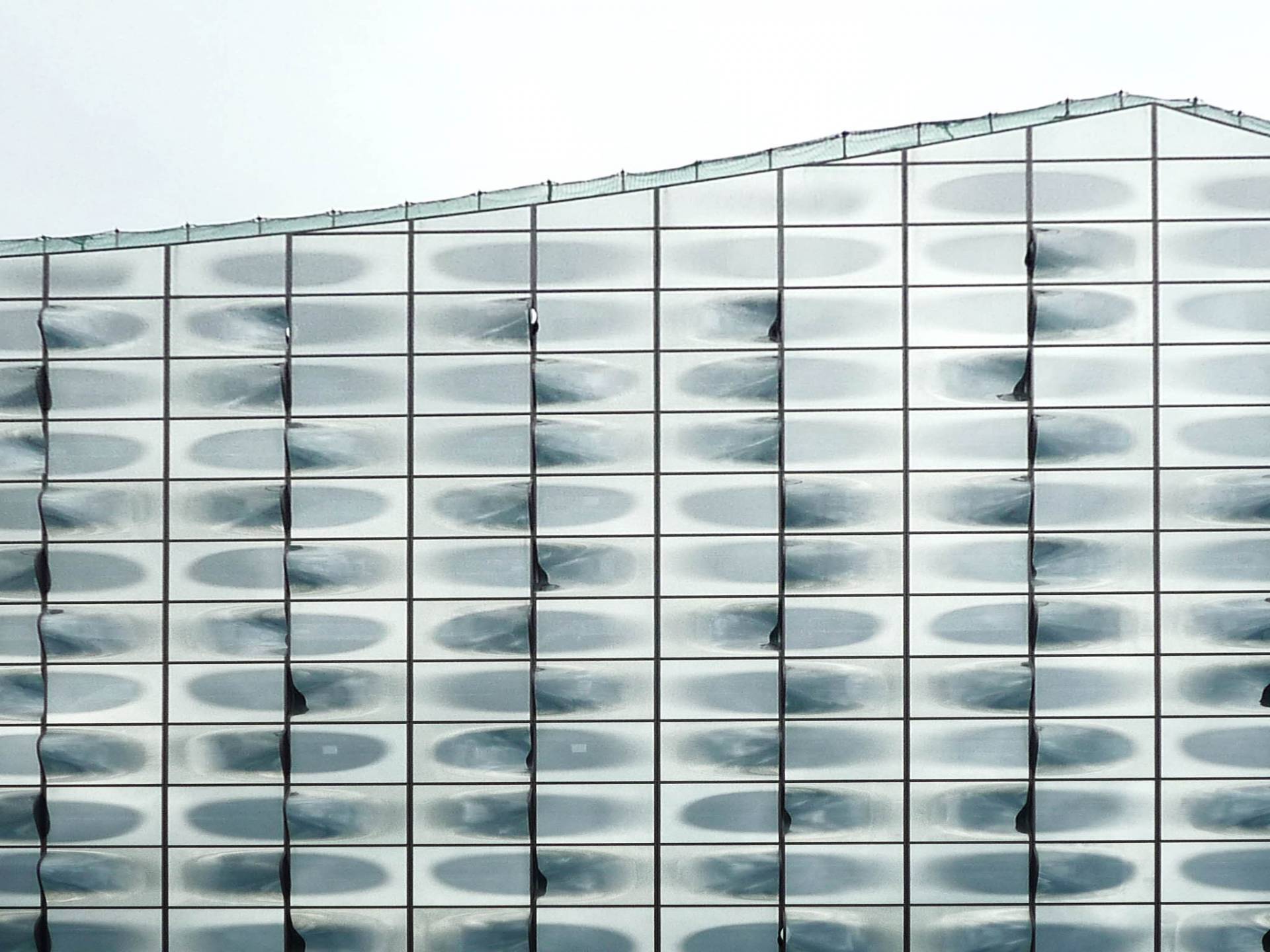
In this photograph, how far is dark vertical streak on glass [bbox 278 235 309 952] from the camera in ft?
50.8

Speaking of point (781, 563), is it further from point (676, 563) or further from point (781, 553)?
point (676, 563)

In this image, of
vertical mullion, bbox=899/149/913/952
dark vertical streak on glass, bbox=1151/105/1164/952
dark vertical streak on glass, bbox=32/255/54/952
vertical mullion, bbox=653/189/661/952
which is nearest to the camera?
dark vertical streak on glass, bbox=1151/105/1164/952

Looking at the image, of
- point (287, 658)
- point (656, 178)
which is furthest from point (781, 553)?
point (287, 658)

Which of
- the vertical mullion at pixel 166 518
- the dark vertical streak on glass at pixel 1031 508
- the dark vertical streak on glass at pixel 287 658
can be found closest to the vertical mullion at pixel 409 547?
the dark vertical streak on glass at pixel 287 658

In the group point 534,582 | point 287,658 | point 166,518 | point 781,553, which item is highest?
point 166,518

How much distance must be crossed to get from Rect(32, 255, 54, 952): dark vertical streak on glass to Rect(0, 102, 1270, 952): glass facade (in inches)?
2.8

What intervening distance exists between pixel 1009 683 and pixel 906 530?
10.6 ft

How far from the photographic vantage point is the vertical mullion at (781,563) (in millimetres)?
15297

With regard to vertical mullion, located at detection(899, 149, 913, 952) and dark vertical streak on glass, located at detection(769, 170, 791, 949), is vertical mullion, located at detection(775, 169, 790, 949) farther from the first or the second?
vertical mullion, located at detection(899, 149, 913, 952)

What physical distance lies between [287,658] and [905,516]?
36.3ft

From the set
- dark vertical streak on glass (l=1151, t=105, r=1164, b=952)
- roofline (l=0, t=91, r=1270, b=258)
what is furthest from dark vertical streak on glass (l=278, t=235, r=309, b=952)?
dark vertical streak on glass (l=1151, t=105, r=1164, b=952)

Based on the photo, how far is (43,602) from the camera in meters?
15.6

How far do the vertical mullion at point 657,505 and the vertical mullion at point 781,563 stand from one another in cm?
203

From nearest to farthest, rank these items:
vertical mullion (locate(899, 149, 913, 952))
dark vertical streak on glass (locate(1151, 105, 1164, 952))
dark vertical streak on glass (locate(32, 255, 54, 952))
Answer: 1. dark vertical streak on glass (locate(1151, 105, 1164, 952))
2. vertical mullion (locate(899, 149, 913, 952))
3. dark vertical streak on glass (locate(32, 255, 54, 952))
